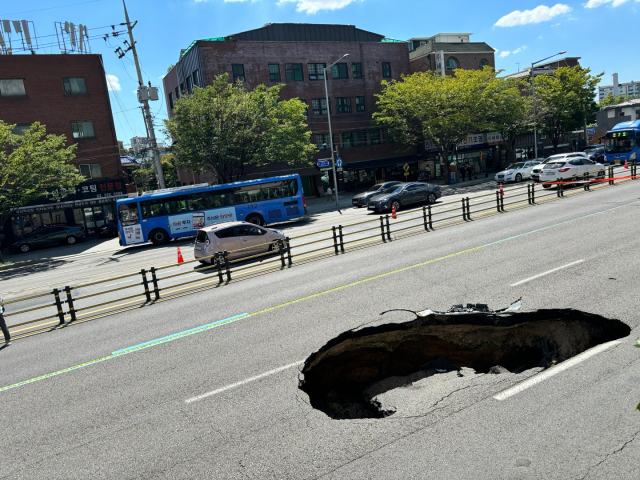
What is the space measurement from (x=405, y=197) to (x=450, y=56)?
32520 millimetres

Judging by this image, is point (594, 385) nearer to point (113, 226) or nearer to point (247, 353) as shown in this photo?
point (247, 353)

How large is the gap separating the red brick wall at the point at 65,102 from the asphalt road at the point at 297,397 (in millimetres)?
30505

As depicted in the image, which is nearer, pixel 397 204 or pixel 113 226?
pixel 397 204

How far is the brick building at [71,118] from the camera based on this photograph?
35.5 metres

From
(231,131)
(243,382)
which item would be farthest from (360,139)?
(243,382)

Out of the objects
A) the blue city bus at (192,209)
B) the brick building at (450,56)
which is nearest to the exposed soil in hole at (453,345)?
the blue city bus at (192,209)

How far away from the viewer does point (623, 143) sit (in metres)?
38.8

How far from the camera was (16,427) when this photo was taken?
662 cm

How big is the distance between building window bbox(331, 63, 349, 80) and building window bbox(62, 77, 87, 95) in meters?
22.6

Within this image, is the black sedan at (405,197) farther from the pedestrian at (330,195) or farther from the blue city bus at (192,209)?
the pedestrian at (330,195)

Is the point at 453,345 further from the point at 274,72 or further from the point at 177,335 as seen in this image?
the point at 274,72

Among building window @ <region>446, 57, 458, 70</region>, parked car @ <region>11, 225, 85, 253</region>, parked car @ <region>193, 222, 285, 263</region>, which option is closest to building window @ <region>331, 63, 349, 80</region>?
building window @ <region>446, 57, 458, 70</region>

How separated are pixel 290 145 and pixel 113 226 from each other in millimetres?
15470

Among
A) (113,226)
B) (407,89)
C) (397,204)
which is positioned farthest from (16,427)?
(407,89)
